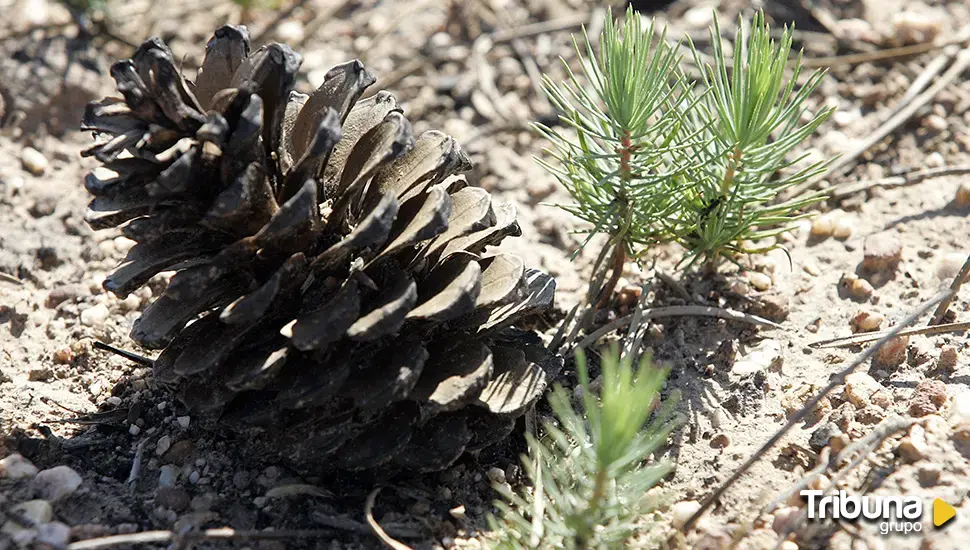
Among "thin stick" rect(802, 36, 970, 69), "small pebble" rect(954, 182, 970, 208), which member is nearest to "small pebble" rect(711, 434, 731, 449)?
"small pebble" rect(954, 182, 970, 208)

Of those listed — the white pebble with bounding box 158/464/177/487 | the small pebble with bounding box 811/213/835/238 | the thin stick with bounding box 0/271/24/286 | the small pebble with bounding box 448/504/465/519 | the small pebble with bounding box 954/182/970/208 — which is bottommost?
the white pebble with bounding box 158/464/177/487

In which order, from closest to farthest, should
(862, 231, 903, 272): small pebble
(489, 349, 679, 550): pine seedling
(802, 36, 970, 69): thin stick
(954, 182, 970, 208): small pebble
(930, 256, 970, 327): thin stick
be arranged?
(489, 349, 679, 550): pine seedling
(930, 256, 970, 327): thin stick
(862, 231, 903, 272): small pebble
(954, 182, 970, 208): small pebble
(802, 36, 970, 69): thin stick

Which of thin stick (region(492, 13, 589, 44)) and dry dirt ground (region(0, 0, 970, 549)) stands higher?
thin stick (region(492, 13, 589, 44))

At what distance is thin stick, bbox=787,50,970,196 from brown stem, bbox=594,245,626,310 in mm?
555

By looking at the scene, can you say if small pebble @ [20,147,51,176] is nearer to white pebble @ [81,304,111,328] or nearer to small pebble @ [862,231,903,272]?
white pebble @ [81,304,111,328]

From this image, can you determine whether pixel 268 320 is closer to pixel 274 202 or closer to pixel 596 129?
pixel 274 202

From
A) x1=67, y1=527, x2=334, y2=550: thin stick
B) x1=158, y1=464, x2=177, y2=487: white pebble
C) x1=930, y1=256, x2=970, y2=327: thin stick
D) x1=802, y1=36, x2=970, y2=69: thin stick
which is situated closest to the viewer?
x1=67, y1=527, x2=334, y2=550: thin stick

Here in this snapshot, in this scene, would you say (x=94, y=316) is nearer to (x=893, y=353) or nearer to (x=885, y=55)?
(x=893, y=353)


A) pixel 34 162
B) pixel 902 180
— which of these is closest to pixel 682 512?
pixel 902 180

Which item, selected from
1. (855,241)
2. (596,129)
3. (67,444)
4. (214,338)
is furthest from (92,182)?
(855,241)

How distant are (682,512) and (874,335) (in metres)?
0.59

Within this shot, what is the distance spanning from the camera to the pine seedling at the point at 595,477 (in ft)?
4.13

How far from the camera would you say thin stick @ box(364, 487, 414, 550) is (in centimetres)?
149

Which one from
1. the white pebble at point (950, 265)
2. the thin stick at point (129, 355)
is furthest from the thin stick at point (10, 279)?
the white pebble at point (950, 265)
